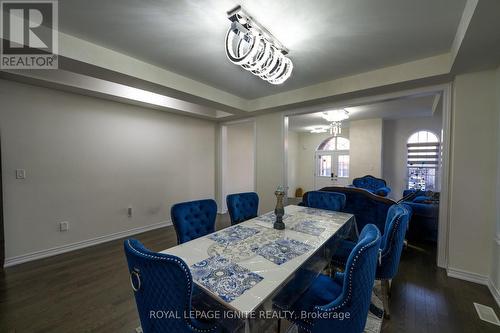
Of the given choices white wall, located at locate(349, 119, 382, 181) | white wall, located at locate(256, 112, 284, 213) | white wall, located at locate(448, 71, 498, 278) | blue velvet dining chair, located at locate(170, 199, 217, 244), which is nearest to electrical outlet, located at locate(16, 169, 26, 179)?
blue velvet dining chair, located at locate(170, 199, 217, 244)

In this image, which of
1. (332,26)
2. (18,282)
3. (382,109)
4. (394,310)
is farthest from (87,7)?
(382,109)

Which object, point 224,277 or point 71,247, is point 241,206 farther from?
point 71,247

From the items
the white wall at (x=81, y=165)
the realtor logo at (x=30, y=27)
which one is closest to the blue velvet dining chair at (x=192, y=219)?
the realtor logo at (x=30, y=27)

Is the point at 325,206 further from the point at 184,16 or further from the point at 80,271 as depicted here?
the point at 80,271

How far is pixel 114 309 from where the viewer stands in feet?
6.11

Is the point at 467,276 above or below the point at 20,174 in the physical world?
below

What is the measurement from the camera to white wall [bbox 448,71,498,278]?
2252mm

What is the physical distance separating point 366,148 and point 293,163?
307 cm

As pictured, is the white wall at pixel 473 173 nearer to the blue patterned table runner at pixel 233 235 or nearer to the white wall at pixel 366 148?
the blue patterned table runner at pixel 233 235

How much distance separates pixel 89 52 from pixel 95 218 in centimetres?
255

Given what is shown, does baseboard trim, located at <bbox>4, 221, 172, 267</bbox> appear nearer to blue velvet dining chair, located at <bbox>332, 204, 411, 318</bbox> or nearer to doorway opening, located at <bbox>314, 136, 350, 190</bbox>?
blue velvet dining chair, located at <bbox>332, 204, 411, 318</bbox>

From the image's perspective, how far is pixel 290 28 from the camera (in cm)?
187


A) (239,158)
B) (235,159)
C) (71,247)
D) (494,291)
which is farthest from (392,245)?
(239,158)

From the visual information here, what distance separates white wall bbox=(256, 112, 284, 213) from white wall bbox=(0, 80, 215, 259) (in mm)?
1786
